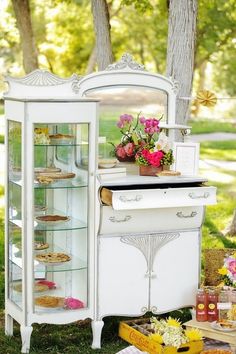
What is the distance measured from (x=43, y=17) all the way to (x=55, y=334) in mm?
24120

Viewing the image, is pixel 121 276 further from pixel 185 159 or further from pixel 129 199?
pixel 185 159

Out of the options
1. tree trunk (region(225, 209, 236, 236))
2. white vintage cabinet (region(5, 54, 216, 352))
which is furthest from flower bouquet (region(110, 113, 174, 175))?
tree trunk (region(225, 209, 236, 236))

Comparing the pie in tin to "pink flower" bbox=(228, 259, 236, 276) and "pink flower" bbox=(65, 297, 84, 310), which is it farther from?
"pink flower" bbox=(228, 259, 236, 276)

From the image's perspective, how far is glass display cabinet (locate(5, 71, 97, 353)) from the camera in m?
6.00

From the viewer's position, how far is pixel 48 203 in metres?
6.49

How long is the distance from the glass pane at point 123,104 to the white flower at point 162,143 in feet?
1.06

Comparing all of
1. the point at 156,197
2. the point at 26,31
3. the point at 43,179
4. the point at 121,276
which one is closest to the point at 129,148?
the point at 156,197

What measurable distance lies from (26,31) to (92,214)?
5531mm

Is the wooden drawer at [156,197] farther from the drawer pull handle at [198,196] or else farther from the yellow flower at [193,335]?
the yellow flower at [193,335]

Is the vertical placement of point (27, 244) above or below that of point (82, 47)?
below

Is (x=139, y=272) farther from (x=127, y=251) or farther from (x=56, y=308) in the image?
(x=56, y=308)

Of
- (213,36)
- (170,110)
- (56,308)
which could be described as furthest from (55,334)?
(213,36)

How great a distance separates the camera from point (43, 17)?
29.7 meters

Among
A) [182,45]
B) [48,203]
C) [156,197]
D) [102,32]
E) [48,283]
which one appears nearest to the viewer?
[156,197]
